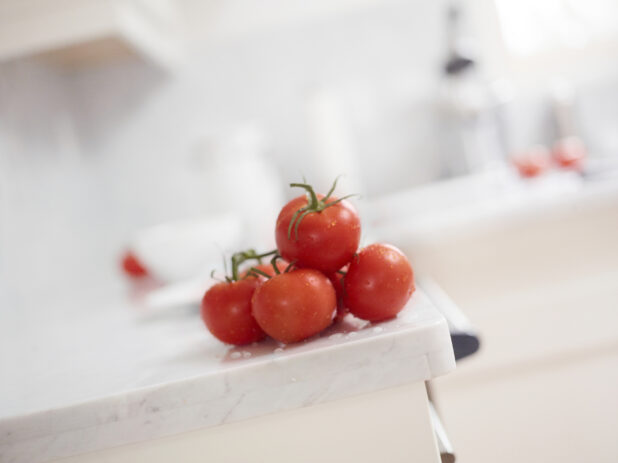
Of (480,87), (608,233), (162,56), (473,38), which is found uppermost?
(162,56)

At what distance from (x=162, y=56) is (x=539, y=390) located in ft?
4.21

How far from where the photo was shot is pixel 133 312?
98 centimetres

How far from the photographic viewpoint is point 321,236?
0.48 metres

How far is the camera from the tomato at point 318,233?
0.48 m

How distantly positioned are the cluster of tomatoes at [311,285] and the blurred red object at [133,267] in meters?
1.02

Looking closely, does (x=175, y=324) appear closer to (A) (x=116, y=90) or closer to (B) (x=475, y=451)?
(B) (x=475, y=451)

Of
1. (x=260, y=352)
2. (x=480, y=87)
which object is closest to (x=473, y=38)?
(x=480, y=87)

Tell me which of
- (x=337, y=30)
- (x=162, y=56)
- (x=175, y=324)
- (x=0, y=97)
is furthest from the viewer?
(x=337, y=30)

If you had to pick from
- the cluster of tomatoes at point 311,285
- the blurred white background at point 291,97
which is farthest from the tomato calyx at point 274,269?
the blurred white background at point 291,97

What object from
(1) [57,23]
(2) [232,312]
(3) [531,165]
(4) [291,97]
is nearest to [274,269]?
(2) [232,312]

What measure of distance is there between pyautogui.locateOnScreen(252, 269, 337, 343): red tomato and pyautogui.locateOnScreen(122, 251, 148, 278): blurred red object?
107 cm

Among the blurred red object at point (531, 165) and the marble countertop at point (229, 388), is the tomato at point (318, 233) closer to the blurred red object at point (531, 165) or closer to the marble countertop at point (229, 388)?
the marble countertop at point (229, 388)

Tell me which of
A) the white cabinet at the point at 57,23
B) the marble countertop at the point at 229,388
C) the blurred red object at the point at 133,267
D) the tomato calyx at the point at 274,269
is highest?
the white cabinet at the point at 57,23

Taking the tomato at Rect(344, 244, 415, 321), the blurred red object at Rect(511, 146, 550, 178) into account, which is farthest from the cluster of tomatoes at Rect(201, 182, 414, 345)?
the blurred red object at Rect(511, 146, 550, 178)
